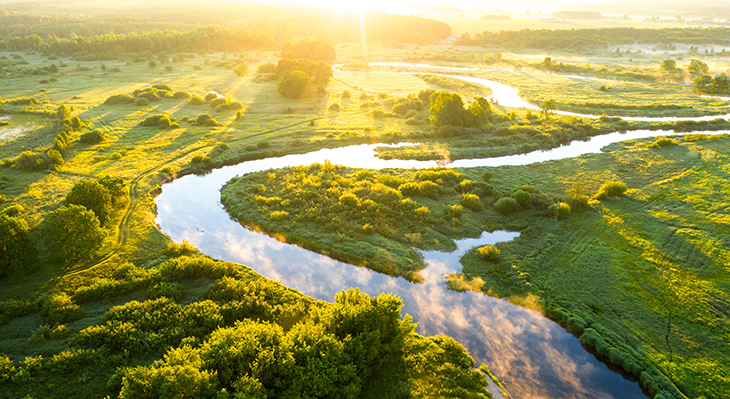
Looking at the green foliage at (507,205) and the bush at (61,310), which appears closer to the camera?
the bush at (61,310)

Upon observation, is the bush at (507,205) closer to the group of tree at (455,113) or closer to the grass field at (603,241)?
the grass field at (603,241)

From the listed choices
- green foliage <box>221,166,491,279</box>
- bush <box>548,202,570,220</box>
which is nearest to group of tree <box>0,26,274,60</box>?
green foliage <box>221,166,491,279</box>

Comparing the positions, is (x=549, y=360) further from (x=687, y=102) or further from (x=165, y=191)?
(x=687, y=102)

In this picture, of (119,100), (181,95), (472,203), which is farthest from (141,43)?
(472,203)

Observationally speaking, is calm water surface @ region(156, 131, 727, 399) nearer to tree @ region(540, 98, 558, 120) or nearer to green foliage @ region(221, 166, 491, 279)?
green foliage @ region(221, 166, 491, 279)

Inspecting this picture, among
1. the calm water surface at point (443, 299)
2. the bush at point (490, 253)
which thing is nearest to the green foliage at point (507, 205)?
the calm water surface at point (443, 299)

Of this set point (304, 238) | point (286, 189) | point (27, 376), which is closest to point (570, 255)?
point (304, 238)
